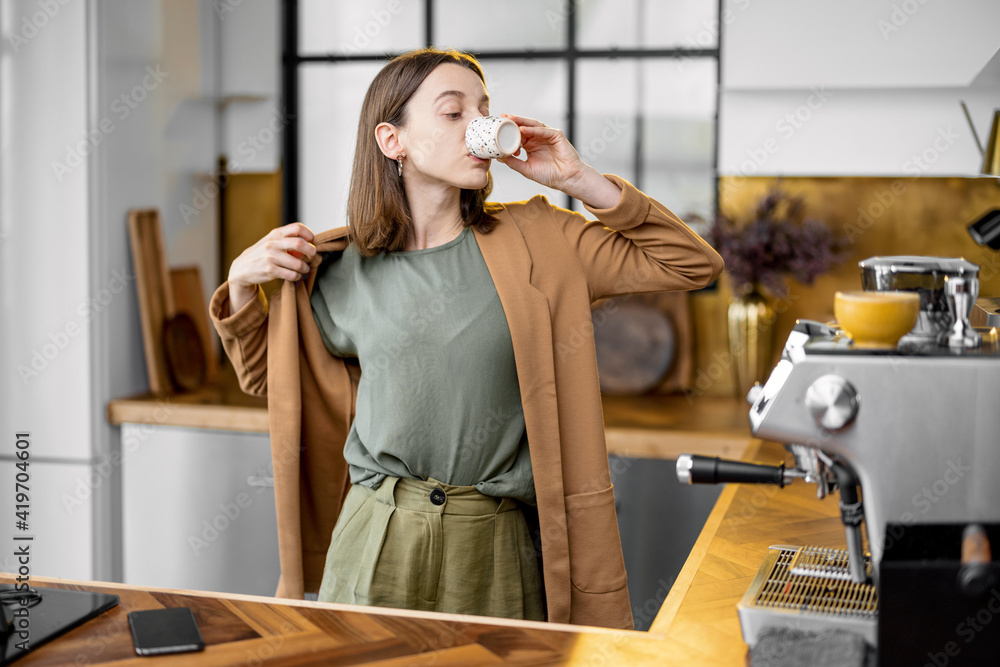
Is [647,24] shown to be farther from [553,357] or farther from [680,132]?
[553,357]

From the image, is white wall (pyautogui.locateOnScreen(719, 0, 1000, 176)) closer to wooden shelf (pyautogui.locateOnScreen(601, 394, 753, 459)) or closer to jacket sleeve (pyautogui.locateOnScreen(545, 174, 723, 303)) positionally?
wooden shelf (pyautogui.locateOnScreen(601, 394, 753, 459))

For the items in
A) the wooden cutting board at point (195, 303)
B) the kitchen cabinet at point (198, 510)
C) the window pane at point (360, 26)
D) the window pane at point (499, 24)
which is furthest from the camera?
the window pane at point (360, 26)

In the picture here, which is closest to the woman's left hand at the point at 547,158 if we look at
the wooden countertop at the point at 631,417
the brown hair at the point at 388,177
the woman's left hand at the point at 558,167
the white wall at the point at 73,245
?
the woman's left hand at the point at 558,167

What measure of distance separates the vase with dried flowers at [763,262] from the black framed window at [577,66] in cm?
21

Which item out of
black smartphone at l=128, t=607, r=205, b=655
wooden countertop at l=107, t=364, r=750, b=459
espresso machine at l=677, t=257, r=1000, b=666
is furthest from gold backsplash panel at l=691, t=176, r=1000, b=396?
black smartphone at l=128, t=607, r=205, b=655

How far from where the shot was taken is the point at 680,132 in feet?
9.70

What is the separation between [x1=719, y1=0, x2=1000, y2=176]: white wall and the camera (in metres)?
2.30

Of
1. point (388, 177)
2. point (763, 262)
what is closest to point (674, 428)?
point (763, 262)

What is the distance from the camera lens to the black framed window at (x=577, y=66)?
9.64 ft

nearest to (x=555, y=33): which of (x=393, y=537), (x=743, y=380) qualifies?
(x=743, y=380)

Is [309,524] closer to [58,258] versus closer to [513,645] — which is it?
[513,645]

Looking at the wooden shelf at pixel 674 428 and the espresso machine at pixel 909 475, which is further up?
the espresso machine at pixel 909 475

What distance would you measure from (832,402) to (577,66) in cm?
220

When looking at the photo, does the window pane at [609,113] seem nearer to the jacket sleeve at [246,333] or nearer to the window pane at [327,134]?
the window pane at [327,134]
